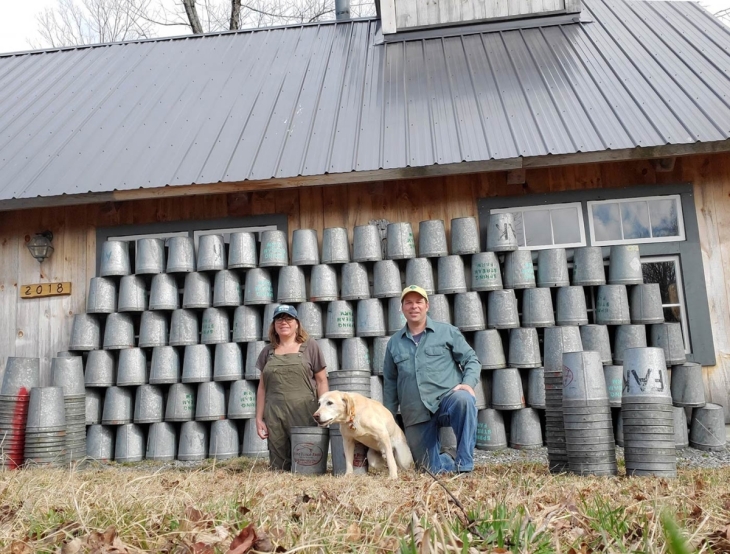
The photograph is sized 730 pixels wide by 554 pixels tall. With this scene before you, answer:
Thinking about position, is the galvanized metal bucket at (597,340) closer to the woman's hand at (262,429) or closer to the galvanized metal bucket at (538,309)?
the galvanized metal bucket at (538,309)

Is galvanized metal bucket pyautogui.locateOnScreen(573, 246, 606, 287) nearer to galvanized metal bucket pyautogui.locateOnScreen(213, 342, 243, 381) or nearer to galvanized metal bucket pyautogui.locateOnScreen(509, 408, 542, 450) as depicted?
galvanized metal bucket pyautogui.locateOnScreen(509, 408, 542, 450)

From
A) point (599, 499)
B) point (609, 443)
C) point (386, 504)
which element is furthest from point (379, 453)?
point (599, 499)

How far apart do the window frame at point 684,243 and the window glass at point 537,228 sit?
0.10m

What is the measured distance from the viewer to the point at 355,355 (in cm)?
589

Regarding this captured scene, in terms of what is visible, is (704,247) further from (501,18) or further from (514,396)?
(501,18)

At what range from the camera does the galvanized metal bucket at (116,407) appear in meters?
6.08

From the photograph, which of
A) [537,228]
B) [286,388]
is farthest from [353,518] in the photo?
[537,228]

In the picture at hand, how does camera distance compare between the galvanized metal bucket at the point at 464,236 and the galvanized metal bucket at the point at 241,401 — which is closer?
the galvanized metal bucket at the point at 241,401

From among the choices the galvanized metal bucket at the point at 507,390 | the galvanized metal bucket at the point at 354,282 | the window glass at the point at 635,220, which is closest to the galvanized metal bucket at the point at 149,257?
the galvanized metal bucket at the point at 354,282

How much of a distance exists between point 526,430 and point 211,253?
3303 mm

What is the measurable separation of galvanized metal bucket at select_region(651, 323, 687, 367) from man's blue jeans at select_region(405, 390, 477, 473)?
7.41 feet

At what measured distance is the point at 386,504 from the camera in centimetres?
267

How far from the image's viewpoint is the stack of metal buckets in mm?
5816

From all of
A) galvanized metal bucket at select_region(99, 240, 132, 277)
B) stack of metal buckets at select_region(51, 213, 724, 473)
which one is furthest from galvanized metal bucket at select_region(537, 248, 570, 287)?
galvanized metal bucket at select_region(99, 240, 132, 277)
